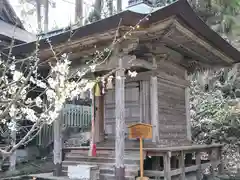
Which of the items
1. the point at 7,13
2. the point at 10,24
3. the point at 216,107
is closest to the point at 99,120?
the point at 216,107

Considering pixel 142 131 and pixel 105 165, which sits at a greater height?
pixel 142 131

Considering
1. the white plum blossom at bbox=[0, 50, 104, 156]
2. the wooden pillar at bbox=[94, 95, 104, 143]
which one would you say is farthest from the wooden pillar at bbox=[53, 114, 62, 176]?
the white plum blossom at bbox=[0, 50, 104, 156]

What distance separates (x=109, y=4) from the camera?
54.2 feet

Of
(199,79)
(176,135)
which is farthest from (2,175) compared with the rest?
(199,79)

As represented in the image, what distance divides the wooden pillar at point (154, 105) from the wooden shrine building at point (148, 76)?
20 mm

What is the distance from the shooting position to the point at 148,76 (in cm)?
633

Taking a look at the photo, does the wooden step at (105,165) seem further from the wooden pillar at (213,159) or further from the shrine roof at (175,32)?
the wooden pillar at (213,159)

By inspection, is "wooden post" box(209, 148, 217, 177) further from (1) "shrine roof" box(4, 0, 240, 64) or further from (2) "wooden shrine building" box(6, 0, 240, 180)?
(1) "shrine roof" box(4, 0, 240, 64)

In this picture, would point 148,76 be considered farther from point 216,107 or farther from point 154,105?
point 216,107

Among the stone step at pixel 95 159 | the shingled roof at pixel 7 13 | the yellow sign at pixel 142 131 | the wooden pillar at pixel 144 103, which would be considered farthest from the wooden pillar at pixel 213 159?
the shingled roof at pixel 7 13

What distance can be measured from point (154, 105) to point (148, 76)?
62 centimetres

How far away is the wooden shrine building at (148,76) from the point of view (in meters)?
5.16

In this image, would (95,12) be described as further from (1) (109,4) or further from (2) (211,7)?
(2) (211,7)

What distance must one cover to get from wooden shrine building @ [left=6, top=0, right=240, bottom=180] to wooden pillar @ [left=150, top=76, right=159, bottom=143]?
0.07ft
